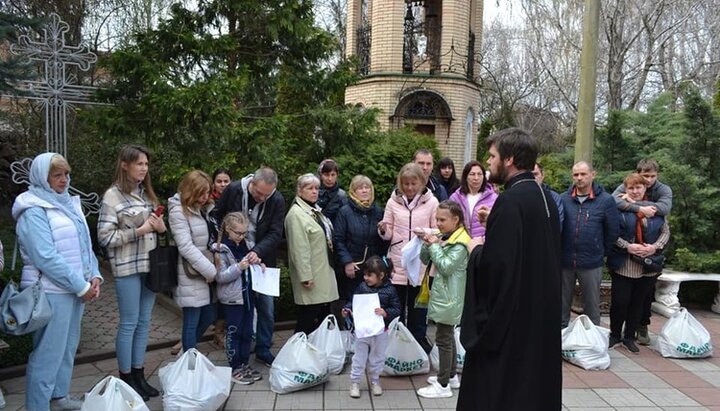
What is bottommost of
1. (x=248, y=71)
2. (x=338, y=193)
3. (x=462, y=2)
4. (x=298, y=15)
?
(x=338, y=193)

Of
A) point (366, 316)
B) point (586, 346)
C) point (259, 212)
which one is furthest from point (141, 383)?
point (586, 346)

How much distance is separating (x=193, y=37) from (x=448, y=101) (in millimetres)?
9920

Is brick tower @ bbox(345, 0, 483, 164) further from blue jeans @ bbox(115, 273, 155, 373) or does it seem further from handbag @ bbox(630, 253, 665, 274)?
blue jeans @ bbox(115, 273, 155, 373)

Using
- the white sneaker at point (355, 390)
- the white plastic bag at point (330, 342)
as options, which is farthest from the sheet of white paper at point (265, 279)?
the white sneaker at point (355, 390)

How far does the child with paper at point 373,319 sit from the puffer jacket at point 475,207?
90 centimetres

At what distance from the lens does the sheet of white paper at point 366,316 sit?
4.25m

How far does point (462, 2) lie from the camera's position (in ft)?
49.6

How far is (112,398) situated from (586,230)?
4370mm

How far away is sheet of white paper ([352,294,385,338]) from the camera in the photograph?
14.0 feet

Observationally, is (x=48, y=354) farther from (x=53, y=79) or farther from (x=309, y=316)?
(x=53, y=79)

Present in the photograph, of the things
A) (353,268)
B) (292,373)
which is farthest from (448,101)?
(292,373)

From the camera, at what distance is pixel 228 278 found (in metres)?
4.35

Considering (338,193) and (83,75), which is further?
(83,75)

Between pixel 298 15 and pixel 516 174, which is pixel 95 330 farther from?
pixel 516 174
